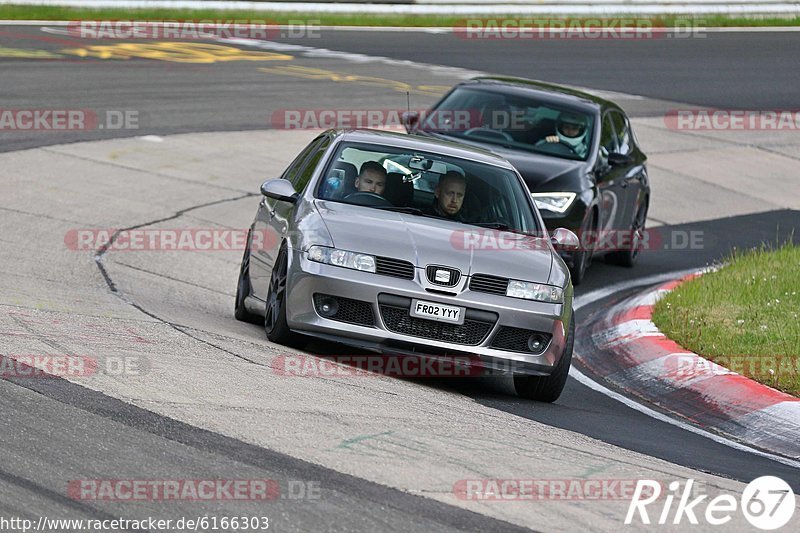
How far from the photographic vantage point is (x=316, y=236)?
862 centimetres

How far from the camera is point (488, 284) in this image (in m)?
8.43

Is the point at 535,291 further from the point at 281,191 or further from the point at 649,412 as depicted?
the point at 281,191

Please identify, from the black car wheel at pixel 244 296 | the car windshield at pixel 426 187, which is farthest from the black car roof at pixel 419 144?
the black car wheel at pixel 244 296

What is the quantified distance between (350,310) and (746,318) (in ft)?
12.3

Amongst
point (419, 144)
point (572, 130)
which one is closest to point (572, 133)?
point (572, 130)

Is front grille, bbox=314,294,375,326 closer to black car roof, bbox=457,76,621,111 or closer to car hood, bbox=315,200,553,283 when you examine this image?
car hood, bbox=315,200,553,283

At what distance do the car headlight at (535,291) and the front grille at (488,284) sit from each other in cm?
4

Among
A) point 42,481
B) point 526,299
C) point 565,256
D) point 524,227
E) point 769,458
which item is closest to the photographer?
point 42,481

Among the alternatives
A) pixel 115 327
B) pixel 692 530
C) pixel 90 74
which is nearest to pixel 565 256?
pixel 115 327

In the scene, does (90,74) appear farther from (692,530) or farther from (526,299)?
(692,530)

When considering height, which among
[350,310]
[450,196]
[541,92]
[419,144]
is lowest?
[350,310]

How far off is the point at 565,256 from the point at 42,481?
833 centimetres

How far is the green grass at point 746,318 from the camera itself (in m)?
9.42

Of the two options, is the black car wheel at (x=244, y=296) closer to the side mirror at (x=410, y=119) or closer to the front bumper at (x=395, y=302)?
the front bumper at (x=395, y=302)
